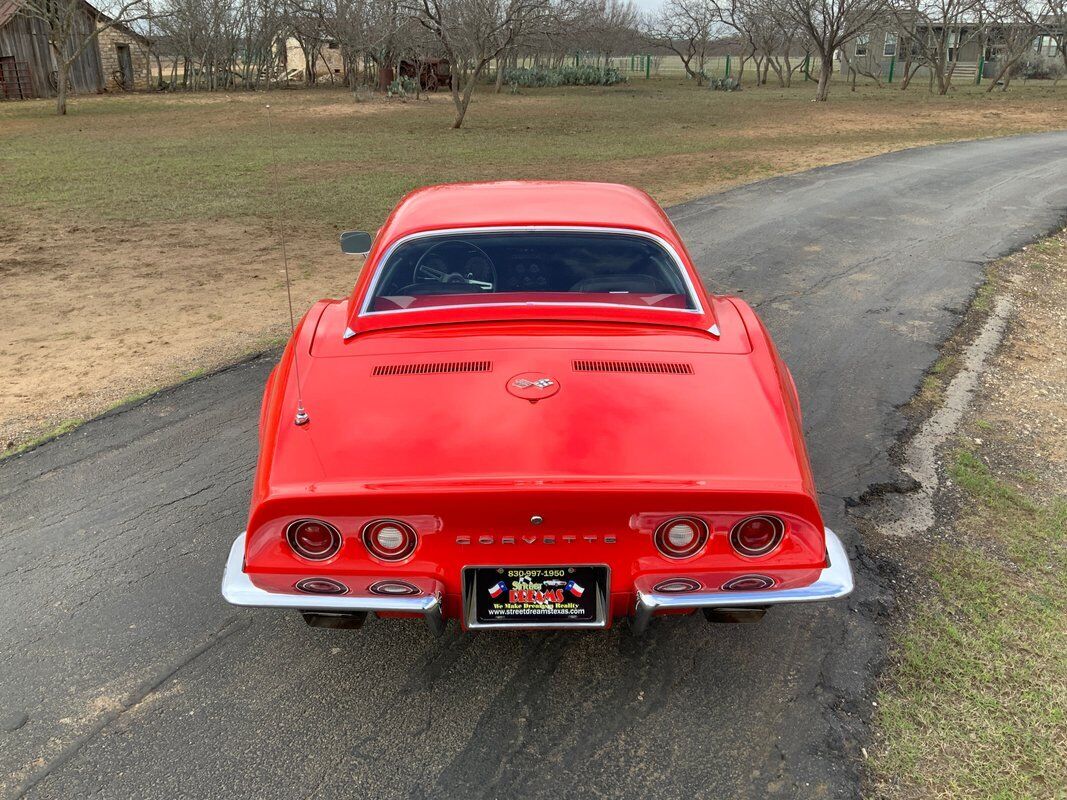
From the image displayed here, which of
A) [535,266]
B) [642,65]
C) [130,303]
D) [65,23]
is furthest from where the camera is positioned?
[642,65]

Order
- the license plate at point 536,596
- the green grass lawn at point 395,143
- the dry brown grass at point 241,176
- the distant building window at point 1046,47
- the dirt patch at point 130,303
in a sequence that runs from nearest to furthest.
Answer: the license plate at point 536,596, the dirt patch at point 130,303, the dry brown grass at point 241,176, the green grass lawn at point 395,143, the distant building window at point 1046,47

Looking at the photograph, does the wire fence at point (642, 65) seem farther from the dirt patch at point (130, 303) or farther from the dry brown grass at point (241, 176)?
the dirt patch at point (130, 303)

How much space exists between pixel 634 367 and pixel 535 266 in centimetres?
91

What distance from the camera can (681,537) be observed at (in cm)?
248

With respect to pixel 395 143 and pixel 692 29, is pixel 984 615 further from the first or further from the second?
pixel 692 29

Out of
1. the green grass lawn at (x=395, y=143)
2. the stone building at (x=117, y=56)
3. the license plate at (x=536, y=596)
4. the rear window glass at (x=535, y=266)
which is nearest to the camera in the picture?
the license plate at (x=536, y=596)

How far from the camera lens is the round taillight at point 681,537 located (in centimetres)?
245

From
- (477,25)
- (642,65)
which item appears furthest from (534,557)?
(642,65)

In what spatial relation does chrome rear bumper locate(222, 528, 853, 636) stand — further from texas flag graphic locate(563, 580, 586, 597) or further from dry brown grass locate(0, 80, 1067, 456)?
dry brown grass locate(0, 80, 1067, 456)

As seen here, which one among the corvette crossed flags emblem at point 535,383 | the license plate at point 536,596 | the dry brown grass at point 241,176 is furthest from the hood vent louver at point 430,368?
the dry brown grass at point 241,176

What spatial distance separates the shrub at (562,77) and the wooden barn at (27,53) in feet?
70.8

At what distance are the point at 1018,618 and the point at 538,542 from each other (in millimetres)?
→ 2099

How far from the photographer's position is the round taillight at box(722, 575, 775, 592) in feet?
8.25

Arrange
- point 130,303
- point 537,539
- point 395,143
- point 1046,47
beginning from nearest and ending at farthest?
point 537,539, point 130,303, point 395,143, point 1046,47
